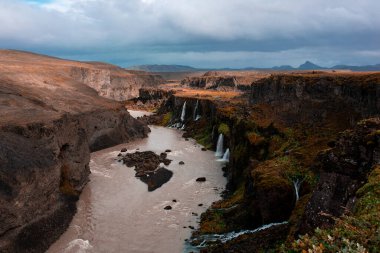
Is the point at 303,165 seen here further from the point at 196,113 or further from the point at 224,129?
the point at 196,113

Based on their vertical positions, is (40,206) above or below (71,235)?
above

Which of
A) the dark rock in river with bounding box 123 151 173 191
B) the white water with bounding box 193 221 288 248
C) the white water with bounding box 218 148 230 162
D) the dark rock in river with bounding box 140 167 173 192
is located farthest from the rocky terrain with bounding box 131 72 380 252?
the dark rock in river with bounding box 123 151 173 191

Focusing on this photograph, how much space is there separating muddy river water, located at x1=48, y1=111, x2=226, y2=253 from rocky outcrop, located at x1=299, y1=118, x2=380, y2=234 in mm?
15694

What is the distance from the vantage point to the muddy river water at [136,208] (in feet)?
117

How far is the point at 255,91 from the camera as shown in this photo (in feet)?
250

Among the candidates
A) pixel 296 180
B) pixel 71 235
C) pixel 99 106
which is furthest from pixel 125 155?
pixel 296 180

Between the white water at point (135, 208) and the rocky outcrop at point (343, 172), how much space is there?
15.8 m

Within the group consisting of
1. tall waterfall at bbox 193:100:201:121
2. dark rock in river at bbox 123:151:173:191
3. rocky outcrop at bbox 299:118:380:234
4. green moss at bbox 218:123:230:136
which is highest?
rocky outcrop at bbox 299:118:380:234

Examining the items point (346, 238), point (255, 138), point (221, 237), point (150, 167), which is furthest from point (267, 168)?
point (150, 167)

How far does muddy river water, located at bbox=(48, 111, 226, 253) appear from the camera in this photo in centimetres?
3575

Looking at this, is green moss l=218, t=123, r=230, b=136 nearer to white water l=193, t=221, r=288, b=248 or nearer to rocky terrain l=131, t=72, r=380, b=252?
rocky terrain l=131, t=72, r=380, b=252

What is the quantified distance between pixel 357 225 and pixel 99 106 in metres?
75.4

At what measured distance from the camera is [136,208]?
44.8 m

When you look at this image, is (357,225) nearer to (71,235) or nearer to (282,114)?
(71,235)
